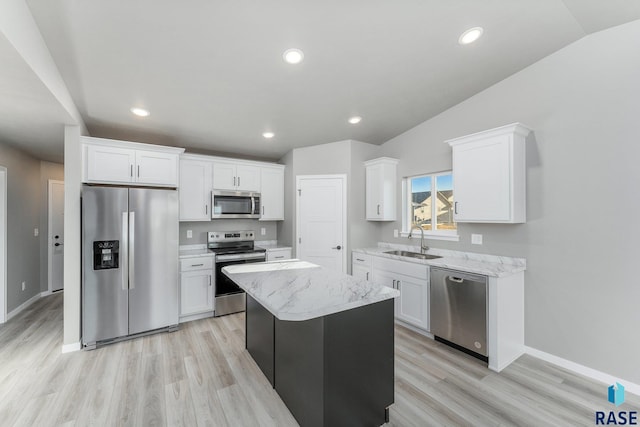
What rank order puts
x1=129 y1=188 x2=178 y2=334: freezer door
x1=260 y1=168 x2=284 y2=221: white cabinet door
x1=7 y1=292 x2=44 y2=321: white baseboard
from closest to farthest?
x1=129 y1=188 x2=178 y2=334: freezer door → x1=7 y1=292 x2=44 y2=321: white baseboard → x1=260 y1=168 x2=284 y2=221: white cabinet door

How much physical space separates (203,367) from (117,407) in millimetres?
656

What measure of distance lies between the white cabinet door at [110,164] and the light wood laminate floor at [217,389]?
1872 millimetres

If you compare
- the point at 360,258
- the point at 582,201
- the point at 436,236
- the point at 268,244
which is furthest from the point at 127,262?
the point at 582,201

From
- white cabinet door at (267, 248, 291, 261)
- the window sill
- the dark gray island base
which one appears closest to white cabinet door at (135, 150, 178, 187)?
white cabinet door at (267, 248, 291, 261)

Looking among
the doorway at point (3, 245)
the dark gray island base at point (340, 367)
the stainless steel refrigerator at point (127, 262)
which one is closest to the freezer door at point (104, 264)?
the stainless steel refrigerator at point (127, 262)

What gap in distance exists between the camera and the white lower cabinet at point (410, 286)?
9.96 feet

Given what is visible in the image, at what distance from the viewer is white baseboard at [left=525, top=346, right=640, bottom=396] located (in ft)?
7.06

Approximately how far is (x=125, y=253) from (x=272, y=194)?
86.3 inches

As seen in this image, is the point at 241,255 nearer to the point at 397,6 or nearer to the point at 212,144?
the point at 212,144

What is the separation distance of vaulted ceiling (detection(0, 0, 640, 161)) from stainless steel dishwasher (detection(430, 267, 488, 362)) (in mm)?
2082

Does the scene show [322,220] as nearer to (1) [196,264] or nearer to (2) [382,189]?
(2) [382,189]

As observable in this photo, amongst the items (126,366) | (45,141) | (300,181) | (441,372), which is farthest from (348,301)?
(45,141)

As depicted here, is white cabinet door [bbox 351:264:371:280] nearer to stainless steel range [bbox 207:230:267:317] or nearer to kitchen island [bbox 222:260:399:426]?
stainless steel range [bbox 207:230:267:317]

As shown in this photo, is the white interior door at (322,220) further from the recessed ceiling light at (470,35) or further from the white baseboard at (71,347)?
the white baseboard at (71,347)
